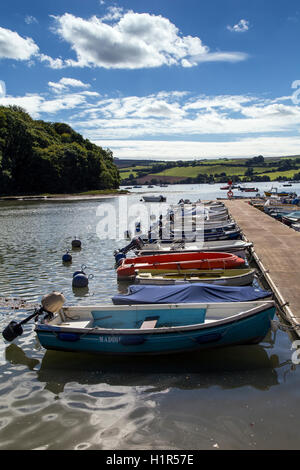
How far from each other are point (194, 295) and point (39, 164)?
369 feet

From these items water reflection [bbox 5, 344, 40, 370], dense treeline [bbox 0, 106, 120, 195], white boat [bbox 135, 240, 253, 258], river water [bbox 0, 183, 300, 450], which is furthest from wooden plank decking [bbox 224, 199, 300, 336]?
dense treeline [bbox 0, 106, 120, 195]

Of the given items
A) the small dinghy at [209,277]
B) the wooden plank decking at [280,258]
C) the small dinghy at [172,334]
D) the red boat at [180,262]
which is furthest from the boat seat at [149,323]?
the red boat at [180,262]

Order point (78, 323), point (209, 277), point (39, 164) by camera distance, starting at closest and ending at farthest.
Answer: point (78, 323)
point (209, 277)
point (39, 164)

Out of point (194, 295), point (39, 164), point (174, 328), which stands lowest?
point (174, 328)

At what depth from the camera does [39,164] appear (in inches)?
4540

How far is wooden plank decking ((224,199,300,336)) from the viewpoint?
13.8 meters

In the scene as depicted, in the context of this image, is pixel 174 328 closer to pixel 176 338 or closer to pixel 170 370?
pixel 176 338

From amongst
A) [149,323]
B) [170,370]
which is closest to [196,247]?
[149,323]

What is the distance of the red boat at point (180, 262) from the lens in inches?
760

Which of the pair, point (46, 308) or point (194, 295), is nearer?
point (46, 308)

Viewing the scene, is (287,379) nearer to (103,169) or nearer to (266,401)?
(266,401)

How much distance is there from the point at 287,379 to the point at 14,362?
8.36 metres

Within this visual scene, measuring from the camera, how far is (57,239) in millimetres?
35812

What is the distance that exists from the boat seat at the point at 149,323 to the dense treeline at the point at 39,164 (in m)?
102
